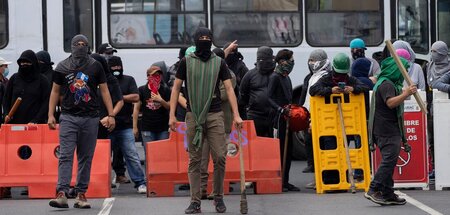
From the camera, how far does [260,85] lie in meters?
16.2

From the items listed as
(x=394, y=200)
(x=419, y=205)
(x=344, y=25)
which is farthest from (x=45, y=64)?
(x=344, y=25)

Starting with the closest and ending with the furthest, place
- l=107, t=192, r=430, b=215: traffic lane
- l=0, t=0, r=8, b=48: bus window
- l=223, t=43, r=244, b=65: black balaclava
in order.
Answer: l=107, t=192, r=430, b=215: traffic lane → l=223, t=43, r=244, b=65: black balaclava → l=0, t=0, r=8, b=48: bus window

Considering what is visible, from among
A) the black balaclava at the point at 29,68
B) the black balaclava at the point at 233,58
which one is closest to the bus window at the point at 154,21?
the black balaclava at the point at 233,58

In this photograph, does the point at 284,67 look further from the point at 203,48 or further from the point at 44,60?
the point at 44,60

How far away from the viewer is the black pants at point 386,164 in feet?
45.2

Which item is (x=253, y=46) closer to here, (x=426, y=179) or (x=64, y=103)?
(x=426, y=179)

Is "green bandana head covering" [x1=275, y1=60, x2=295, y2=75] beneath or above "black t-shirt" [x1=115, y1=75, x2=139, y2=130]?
above

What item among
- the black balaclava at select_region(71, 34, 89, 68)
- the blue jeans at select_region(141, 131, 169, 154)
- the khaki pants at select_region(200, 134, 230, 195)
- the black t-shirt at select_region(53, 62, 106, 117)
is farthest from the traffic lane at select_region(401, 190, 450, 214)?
the black balaclava at select_region(71, 34, 89, 68)

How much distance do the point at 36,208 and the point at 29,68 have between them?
2194 mm

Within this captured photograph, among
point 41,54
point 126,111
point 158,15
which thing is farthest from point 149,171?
point 158,15

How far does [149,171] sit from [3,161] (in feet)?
5.60

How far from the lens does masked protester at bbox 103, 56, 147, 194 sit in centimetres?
1606

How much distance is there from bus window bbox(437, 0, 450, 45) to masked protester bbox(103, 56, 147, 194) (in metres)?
6.22

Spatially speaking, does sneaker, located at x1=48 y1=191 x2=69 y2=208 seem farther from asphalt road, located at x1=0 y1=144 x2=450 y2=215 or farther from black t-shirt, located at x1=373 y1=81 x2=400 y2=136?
black t-shirt, located at x1=373 y1=81 x2=400 y2=136
